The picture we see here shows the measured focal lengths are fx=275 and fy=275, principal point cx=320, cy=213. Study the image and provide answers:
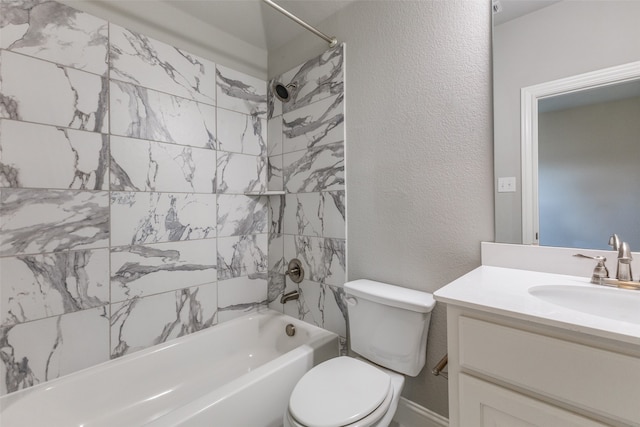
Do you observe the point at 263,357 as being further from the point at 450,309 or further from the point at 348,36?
the point at 348,36

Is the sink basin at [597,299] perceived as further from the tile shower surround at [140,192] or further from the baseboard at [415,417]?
the tile shower surround at [140,192]

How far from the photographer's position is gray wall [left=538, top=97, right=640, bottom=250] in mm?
897

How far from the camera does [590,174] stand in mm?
953

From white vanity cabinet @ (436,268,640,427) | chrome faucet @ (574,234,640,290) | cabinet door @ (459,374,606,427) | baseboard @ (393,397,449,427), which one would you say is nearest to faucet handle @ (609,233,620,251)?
chrome faucet @ (574,234,640,290)

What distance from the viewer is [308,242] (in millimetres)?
1819

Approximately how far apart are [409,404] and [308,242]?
103 centimetres

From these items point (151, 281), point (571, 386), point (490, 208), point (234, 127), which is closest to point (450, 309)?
point (571, 386)

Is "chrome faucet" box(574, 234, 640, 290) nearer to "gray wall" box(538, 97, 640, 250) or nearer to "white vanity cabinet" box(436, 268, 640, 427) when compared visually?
"gray wall" box(538, 97, 640, 250)

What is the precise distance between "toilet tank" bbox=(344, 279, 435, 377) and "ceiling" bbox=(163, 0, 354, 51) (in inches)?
65.0

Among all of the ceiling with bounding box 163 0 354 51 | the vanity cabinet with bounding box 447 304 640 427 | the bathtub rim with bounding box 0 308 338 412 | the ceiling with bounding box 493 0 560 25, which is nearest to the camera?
the vanity cabinet with bounding box 447 304 640 427

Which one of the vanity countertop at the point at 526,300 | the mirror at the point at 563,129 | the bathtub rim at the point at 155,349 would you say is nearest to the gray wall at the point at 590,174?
the mirror at the point at 563,129

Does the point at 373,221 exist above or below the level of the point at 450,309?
above

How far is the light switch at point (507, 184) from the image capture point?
1.10m

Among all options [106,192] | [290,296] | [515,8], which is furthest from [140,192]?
[515,8]
